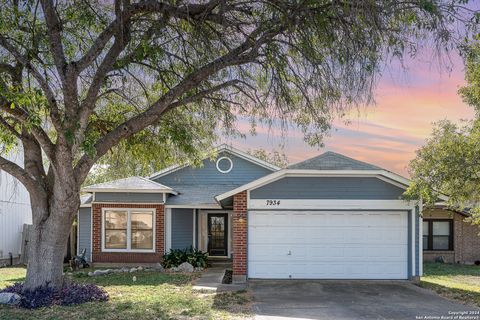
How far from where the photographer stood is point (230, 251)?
894 inches

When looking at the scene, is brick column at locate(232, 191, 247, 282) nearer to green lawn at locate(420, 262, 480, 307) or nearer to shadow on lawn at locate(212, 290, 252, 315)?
shadow on lawn at locate(212, 290, 252, 315)

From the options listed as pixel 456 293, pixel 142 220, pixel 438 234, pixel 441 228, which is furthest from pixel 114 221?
pixel 441 228

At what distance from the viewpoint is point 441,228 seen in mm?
24156

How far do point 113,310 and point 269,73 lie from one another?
588 centimetres

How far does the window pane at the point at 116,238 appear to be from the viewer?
20938 mm

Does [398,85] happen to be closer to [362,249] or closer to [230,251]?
[362,249]

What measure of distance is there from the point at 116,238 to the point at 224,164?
18.3 ft

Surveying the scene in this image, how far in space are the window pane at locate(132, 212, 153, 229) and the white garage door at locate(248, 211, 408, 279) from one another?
6.55 m

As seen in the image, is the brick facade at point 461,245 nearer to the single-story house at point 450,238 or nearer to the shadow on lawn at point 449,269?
the single-story house at point 450,238

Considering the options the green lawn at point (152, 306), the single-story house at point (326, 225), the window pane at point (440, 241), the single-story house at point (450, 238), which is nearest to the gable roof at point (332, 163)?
the single-story house at point (326, 225)

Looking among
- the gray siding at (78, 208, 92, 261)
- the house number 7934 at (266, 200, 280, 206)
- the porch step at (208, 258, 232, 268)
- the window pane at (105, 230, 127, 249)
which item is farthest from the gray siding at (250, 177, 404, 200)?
the gray siding at (78, 208, 92, 261)

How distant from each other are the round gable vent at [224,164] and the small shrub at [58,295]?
1134 cm

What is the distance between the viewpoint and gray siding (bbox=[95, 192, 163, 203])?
2070cm

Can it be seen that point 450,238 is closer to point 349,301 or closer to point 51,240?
point 349,301
